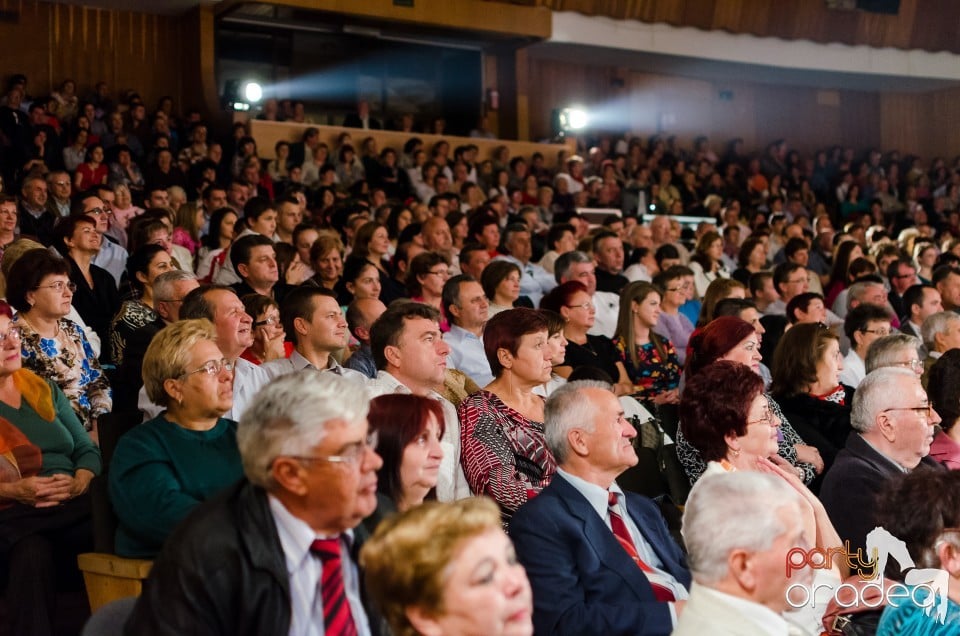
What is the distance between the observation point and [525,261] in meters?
6.41

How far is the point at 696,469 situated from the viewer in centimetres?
307

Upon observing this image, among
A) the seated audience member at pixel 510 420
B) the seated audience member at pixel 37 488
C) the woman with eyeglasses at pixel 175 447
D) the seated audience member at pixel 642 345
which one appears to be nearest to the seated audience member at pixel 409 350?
the seated audience member at pixel 510 420

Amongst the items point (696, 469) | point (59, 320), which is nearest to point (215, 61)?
point (59, 320)

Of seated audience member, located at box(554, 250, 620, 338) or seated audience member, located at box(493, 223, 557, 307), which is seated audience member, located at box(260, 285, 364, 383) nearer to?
seated audience member, located at box(554, 250, 620, 338)

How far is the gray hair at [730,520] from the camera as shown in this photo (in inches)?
67.9

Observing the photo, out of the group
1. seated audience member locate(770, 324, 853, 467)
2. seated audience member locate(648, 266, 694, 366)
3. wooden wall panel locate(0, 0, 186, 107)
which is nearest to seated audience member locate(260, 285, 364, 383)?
seated audience member locate(770, 324, 853, 467)

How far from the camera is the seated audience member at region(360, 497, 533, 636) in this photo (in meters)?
1.45

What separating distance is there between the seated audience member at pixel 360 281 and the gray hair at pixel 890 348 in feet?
6.39

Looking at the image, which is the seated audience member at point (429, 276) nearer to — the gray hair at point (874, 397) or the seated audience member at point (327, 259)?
the seated audience member at point (327, 259)

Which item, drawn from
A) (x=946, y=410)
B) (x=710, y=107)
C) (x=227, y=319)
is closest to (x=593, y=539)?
(x=227, y=319)

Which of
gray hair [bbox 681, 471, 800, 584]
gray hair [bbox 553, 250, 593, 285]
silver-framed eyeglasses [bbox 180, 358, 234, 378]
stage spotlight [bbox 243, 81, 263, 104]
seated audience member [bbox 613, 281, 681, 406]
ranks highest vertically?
stage spotlight [bbox 243, 81, 263, 104]

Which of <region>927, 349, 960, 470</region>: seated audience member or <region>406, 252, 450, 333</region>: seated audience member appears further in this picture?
<region>406, 252, 450, 333</region>: seated audience member

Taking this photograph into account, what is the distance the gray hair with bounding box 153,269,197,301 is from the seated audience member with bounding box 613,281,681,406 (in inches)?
74.3

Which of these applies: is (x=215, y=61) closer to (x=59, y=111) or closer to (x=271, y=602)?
(x=59, y=111)
